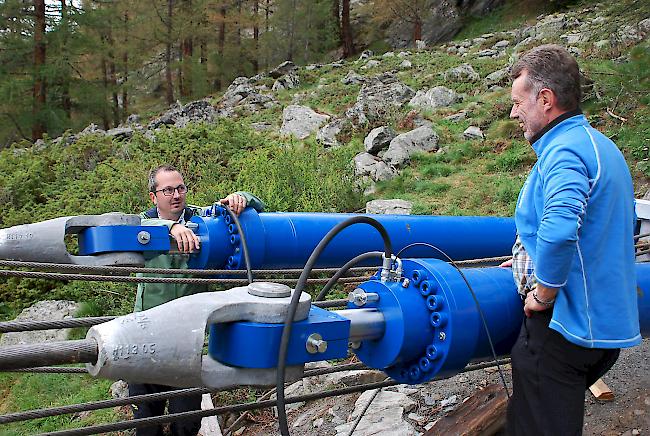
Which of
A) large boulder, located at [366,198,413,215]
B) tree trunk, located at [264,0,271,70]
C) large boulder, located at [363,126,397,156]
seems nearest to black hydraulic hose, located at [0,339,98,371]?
large boulder, located at [366,198,413,215]

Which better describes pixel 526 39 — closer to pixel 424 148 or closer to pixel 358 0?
pixel 424 148

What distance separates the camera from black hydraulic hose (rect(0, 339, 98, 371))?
1.03 m

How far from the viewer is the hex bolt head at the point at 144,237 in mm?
2262

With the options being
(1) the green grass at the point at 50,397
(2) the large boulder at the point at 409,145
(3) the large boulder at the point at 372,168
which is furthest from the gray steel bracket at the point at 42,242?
(2) the large boulder at the point at 409,145

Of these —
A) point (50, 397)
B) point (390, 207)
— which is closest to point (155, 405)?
point (50, 397)

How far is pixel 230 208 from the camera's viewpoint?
7.89 ft

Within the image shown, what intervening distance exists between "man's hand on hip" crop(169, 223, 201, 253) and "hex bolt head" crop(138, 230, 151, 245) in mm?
99

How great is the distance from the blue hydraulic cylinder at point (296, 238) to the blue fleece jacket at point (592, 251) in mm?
934

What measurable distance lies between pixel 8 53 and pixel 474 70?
532 inches

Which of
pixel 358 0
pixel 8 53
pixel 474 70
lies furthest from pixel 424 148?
pixel 358 0

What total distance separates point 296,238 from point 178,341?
127 cm

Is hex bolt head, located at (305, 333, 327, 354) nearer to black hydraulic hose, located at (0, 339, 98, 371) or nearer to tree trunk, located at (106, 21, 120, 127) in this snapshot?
black hydraulic hose, located at (0, 339, 98, 371)

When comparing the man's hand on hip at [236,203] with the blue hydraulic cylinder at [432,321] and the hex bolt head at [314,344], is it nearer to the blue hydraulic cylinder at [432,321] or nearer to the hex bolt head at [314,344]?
the blue hydraulic cylinder at [432,321]

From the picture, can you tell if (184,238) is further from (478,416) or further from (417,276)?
(478,416)
